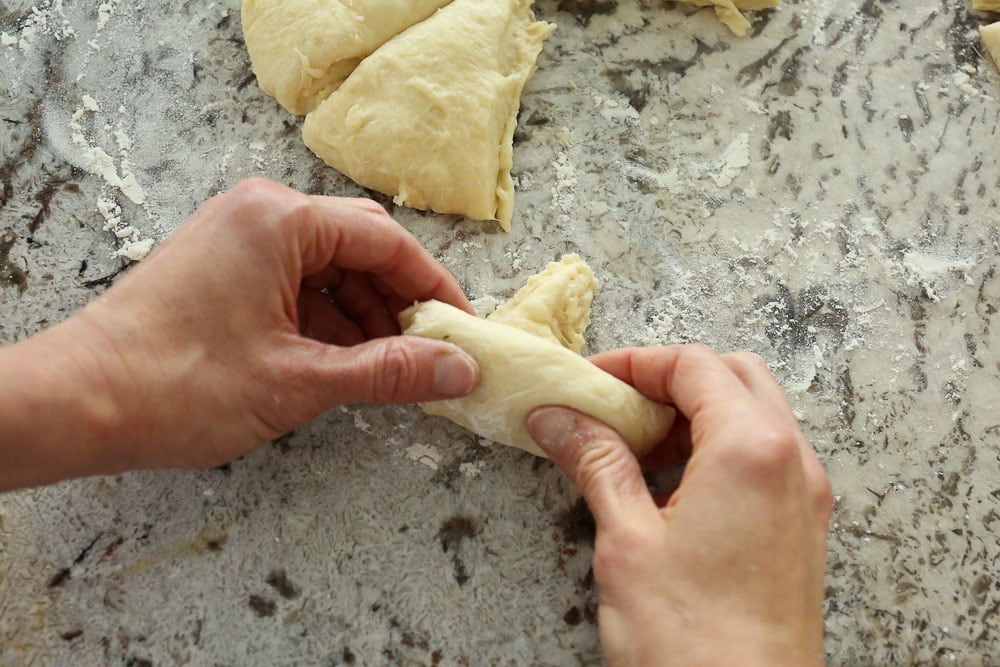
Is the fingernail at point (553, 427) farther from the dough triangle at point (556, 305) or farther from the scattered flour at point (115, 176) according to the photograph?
the scattered flour at point (115, 176)

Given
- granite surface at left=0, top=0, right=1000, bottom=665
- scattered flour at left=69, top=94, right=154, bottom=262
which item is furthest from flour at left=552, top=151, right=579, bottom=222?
scattered flour at left=69, top=94, right=154, bottom=262

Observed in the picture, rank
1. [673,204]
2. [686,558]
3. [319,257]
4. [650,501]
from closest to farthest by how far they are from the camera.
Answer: [686,558]
[650,501]
[319,257]
[673,204]

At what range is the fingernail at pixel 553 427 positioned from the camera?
5.01 ft

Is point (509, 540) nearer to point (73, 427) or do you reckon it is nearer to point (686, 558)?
point (686, 558)

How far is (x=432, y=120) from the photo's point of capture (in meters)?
1.89

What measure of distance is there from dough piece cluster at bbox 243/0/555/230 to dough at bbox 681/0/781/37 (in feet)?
2.10

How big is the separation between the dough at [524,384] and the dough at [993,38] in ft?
5.22

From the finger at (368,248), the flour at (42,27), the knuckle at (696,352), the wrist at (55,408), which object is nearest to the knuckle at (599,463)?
the knuckle at (696,352)

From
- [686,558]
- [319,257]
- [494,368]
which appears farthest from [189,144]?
[686,558]

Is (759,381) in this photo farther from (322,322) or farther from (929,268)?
(322,322)

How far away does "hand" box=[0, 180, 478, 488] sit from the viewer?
1.35 m

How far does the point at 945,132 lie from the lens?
2178mm

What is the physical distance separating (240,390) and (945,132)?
6.59 feet

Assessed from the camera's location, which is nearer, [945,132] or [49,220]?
[49,220]
